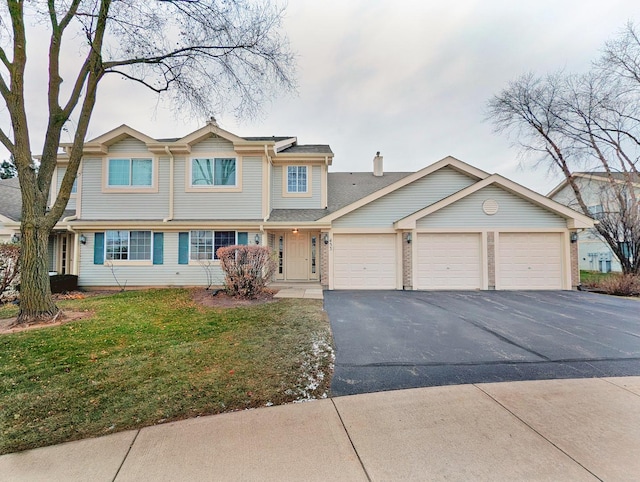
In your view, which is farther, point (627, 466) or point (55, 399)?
point (55, 399)

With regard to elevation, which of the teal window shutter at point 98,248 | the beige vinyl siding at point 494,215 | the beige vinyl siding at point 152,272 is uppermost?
the beige vinyl siding at point 494,215

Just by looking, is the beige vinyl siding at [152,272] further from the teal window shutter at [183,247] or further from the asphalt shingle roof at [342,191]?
the asphalt shingle roof at [342,191]

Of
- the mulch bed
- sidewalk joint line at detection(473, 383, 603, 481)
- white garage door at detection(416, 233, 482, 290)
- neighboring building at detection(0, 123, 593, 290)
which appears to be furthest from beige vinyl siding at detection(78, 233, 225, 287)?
sidewalk joint line at detection(473, 383, 603, 481)

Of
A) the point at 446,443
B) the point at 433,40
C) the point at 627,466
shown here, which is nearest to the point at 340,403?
the point at 446,443

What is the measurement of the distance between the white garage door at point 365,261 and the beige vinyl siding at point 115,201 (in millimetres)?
7435

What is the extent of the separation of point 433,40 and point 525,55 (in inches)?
197

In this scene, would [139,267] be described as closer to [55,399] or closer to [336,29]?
[55,399]

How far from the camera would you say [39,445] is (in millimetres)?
2496

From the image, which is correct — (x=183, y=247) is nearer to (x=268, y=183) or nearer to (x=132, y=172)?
(x=132, y=172)

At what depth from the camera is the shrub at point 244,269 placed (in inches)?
347

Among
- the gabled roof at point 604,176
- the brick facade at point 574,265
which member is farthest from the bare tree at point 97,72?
the gabled roof at point 604,176

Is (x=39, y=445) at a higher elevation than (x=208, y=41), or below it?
below

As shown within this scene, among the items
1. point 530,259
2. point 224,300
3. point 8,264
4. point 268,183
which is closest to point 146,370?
point 224,300

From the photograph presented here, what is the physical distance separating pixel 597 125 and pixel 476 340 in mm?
18202
